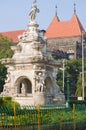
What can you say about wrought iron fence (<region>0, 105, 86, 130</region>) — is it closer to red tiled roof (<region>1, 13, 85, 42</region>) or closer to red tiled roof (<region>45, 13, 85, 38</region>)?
red tiled roof (<region>1, 13, 85, 42</region>)

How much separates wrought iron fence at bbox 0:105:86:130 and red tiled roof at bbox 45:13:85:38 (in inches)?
3409

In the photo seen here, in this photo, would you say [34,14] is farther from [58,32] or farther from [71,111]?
[58,32]

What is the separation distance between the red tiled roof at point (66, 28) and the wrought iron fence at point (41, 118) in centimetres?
8658

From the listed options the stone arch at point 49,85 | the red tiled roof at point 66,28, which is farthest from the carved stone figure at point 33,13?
the red tiled roof at point 66,28

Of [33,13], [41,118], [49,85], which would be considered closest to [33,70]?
[49,85]

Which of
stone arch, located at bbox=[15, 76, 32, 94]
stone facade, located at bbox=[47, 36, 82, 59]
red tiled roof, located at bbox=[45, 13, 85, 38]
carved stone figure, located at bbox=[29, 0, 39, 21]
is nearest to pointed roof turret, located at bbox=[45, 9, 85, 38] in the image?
red tiled roof, located at bbox=[45, 13, 85, 38]

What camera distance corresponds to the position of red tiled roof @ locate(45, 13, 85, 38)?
103 metres

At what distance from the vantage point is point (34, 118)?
44.5 ft

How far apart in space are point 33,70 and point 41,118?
15.0m

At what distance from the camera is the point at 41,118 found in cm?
1392

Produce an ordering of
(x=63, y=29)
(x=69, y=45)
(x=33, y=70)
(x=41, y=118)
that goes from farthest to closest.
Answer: (x=69, y=45), (x=63, y=29), (x=33, y=70), (x=41, y=118)

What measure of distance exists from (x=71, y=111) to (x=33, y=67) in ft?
43.8

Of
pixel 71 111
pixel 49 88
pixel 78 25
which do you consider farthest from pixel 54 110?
pixel 78 25

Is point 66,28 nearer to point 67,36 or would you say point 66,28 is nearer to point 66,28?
point 66,28
